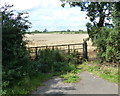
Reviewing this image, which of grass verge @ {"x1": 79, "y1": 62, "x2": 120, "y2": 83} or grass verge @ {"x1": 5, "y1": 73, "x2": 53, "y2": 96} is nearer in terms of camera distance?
grass verge @ {"x1": 5, "y1": 73, "x2": 53, "y2": 96}

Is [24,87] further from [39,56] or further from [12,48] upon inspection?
[39,56]

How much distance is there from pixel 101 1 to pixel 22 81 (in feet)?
21.6

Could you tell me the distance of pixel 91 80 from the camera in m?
7.29

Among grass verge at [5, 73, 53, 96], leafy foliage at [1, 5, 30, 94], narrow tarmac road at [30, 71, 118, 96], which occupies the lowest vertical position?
narrow tarmac road at [30, 71, 118, 96]

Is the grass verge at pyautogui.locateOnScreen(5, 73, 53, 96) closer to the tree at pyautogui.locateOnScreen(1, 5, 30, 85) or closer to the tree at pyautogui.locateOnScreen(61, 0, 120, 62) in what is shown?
the tree at pyautogui.locateOnScreen(1, 5, 30, 85)

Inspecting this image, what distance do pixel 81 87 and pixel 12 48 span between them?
2.77 metres

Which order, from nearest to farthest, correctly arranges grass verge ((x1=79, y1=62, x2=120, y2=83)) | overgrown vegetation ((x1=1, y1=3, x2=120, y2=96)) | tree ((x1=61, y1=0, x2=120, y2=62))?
overgrown vegetation ((x1=1, y1=3, x2=120, y2=96)), grass verge ((x1=79, y1=62, x2=120, y2=83)), tree ((x1=61, y1=0, x2=120, y2=62))

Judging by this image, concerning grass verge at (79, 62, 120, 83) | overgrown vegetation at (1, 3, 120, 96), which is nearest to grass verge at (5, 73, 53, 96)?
overgrown vegetation at (1, 3, 120, 96)

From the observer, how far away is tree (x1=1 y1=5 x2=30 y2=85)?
20.7ft

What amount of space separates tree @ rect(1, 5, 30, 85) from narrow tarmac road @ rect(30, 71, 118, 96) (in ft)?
3.14

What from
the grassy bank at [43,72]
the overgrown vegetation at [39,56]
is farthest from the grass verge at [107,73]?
the grassy bank at [43,72]

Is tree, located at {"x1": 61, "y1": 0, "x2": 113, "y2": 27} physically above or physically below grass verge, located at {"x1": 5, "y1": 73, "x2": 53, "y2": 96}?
above

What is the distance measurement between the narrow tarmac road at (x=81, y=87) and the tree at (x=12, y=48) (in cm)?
96

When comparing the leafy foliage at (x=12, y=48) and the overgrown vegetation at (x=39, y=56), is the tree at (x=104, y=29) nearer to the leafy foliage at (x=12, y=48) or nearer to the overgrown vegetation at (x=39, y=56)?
the overgrown vegetation at (x=39, y=56)
